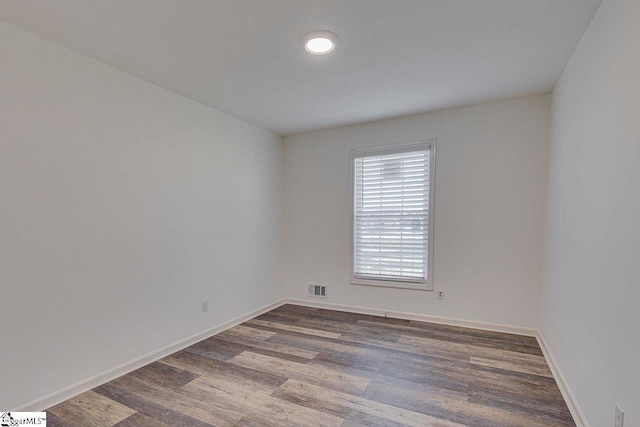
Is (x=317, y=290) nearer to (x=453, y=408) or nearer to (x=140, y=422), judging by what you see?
(x=453, y=408)

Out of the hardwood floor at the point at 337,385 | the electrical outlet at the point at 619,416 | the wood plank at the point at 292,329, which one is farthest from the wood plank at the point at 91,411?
the electrical outlet at the point at 619,416

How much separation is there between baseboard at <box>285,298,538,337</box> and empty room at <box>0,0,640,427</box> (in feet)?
0.08

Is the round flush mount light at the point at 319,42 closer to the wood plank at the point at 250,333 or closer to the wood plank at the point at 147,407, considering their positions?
the wood plank at the point at 147,407

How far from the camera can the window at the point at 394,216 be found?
12.0 ft

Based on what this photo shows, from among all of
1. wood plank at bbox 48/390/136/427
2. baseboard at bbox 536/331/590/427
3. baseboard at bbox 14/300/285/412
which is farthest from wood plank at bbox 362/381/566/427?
baseboard at bbox 14/300/285/412

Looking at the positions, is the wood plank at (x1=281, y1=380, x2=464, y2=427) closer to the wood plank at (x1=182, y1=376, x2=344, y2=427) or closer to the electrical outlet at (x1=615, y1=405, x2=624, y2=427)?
the wood plank at (x1=182, y1=376, x2=344, y2=427)

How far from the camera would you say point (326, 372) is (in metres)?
2.52

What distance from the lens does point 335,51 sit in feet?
→ 7.25

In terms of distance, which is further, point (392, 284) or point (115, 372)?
point (392, 284)

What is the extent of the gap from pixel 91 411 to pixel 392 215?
3.24 m

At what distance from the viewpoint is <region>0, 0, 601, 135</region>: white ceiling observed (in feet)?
5.76

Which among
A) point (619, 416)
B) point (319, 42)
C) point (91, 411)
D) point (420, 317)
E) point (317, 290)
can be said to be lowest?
point (91, 411)

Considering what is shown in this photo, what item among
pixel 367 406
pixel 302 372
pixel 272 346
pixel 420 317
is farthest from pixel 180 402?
pixel 420 317

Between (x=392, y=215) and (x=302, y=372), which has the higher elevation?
(x=392, y=215)
